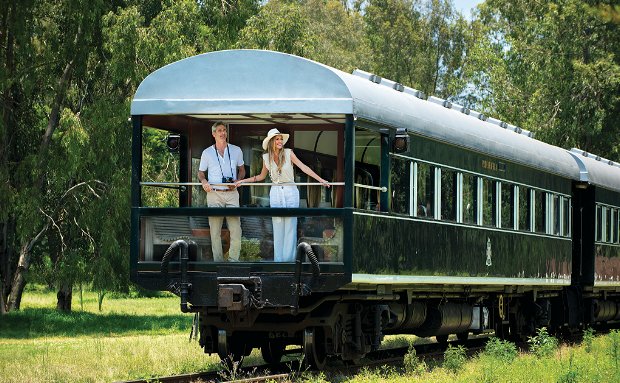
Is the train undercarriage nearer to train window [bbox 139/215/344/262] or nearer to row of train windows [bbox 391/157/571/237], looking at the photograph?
train window [bbox 139/215/344/262]

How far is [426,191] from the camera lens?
Answer: 1658cm

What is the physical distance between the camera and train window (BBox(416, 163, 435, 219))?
642 inches

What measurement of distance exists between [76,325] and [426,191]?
15026 millimetres

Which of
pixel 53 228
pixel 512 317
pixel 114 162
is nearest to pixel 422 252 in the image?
pixel 512 317

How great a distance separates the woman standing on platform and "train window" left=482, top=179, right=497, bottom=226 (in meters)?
5.44

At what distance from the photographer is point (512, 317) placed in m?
22.6

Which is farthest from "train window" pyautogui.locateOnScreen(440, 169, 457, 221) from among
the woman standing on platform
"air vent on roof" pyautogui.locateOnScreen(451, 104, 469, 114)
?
the woman standing on platform

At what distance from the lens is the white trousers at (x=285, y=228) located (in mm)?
14023

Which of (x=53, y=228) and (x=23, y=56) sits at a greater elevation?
(x=23, y=56)

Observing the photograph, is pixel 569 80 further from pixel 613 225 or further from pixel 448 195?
pixel 448 195

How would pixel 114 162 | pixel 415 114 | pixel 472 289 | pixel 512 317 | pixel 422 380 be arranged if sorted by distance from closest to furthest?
pixel 422 380 < pixel 415 114 < pixel 472 289 < pixel 512 317 < pixel 114 162

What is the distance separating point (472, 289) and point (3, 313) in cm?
1503

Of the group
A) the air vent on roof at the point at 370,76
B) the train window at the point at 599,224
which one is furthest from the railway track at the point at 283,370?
the train window at the point at 599,224

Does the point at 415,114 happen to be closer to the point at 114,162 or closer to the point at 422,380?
the point at 422,380
